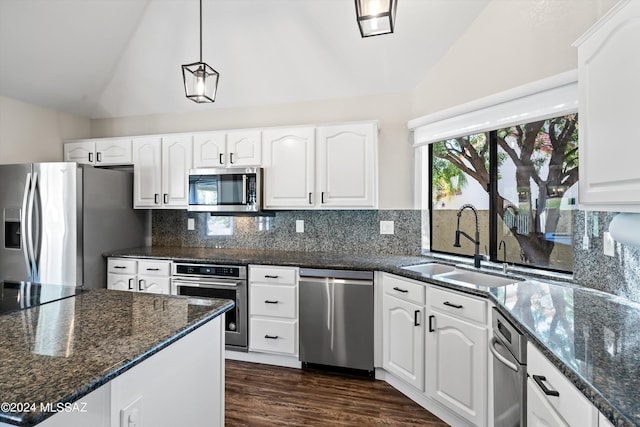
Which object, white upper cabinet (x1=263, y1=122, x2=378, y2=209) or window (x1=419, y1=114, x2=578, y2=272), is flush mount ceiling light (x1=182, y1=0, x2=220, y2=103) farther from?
window (x1=419, y1=114, x2=578, y2=272)

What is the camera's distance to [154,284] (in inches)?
126

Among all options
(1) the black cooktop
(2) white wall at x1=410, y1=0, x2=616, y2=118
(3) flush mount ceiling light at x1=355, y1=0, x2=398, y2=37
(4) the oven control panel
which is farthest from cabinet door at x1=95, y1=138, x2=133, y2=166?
(3) flush mount ceiling light at x1=355, y1=0, x2=398, y2=37

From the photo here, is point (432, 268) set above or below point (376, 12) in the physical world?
below

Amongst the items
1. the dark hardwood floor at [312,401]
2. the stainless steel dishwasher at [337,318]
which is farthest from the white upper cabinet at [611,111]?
the dark hardwood floor at [312,401]

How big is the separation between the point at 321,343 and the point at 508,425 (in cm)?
151

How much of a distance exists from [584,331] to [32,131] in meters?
4.92

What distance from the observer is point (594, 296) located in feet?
5.64

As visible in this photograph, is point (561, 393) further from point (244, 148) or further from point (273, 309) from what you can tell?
point (244, 148)

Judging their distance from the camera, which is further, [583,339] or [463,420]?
[463,420]

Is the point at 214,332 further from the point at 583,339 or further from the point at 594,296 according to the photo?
the point at 594,296

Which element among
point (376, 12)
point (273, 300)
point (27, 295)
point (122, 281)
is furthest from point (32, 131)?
point (376, 12)

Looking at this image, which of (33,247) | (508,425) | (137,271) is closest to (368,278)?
(508,425)

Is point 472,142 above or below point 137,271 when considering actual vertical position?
above

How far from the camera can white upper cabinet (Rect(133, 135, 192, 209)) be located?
3525mm
